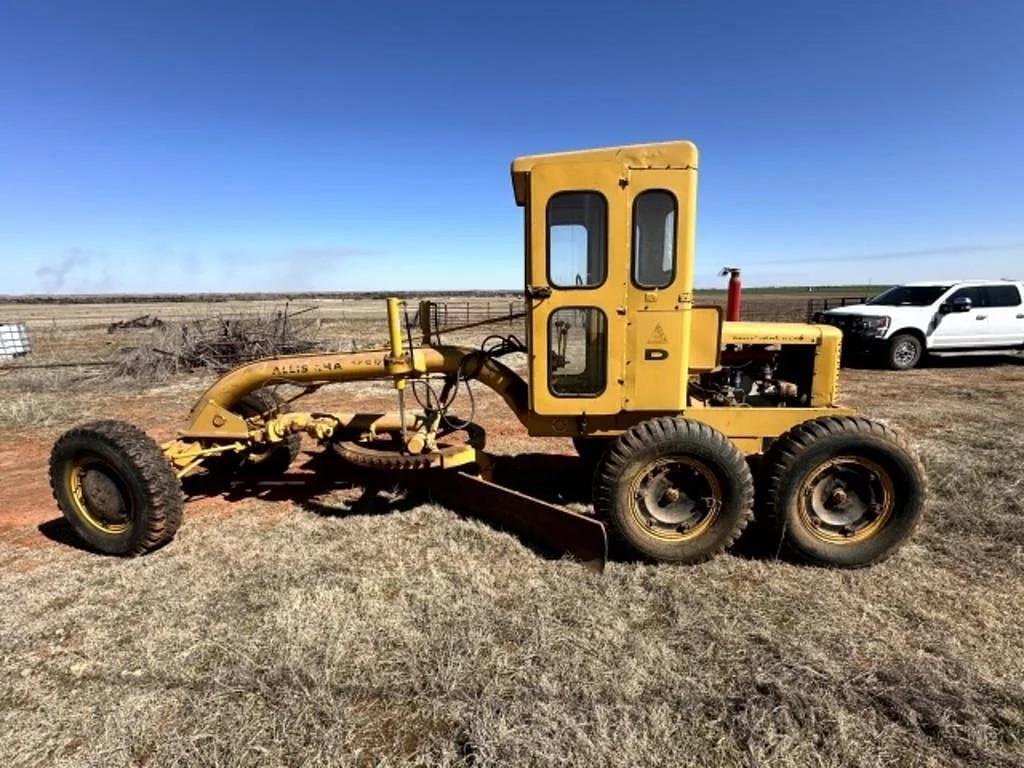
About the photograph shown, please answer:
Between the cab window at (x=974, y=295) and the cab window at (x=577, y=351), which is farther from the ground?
the cab window at (x=974, y=295)

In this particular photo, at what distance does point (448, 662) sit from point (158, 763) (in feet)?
3.99

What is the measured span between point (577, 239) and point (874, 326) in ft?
36.1

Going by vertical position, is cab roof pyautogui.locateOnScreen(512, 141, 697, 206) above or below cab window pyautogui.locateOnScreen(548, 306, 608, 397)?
above

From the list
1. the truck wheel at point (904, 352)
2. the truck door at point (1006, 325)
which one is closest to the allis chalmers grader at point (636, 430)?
the truck wheel at point (904, 352)

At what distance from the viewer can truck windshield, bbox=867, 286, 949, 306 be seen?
12258mm

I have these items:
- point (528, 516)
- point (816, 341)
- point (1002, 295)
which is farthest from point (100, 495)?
point (1002, 295)

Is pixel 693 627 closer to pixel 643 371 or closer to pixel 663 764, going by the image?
pixel 663 764

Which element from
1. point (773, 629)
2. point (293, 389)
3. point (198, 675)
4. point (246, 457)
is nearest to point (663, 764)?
point (773, 629)

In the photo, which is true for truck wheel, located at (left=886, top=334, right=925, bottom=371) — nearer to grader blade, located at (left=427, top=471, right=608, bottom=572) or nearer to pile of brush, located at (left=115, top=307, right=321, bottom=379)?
grader blade, located at (left=427, top=471, right=608, bottom=572)

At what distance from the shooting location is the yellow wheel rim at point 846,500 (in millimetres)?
3693

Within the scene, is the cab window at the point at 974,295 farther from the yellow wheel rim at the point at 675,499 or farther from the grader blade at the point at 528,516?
the grader blade at the point at 528,516

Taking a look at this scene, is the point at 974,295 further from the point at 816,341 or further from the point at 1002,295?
the point at 816,341

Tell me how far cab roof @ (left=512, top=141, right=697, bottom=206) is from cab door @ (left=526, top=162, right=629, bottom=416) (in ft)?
0.13

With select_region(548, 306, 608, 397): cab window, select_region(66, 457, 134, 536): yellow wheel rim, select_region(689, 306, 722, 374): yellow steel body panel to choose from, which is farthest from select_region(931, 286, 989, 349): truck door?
select_region(66, 457, 134, 536): yellow wheel rim
